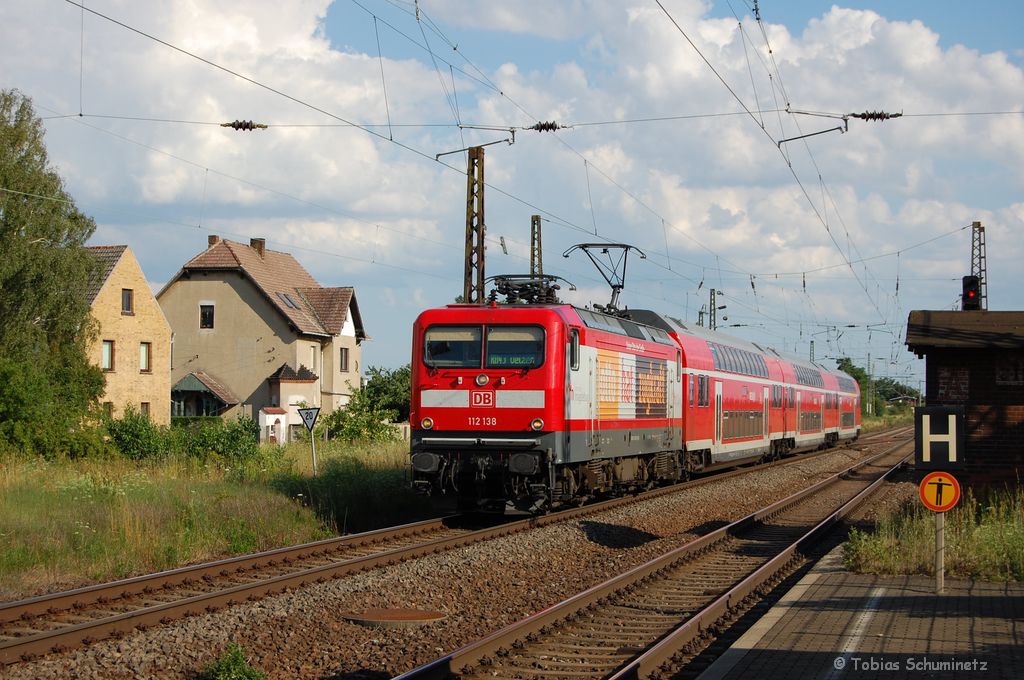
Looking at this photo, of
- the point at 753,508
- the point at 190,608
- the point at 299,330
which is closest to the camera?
the point at 190,608

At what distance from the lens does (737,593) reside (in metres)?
11.1

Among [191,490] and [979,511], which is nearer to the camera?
[979,511]

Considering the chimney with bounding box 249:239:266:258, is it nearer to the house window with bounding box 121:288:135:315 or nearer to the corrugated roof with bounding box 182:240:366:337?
the corrugated roof with bounding box 182:240:366:337

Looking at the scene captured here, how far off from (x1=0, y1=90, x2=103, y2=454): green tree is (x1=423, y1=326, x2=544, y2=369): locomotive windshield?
23.2 metres

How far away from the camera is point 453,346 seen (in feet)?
55.1

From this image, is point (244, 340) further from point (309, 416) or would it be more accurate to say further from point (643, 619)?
point (643, 619)

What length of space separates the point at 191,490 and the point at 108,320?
2861cm

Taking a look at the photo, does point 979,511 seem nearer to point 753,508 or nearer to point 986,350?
point 986,350

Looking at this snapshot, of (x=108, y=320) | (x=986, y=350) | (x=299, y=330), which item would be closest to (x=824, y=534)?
(x=986, y=350)

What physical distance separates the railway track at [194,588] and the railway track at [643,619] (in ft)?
9.85

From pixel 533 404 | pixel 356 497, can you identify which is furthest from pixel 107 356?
pixel 533 404

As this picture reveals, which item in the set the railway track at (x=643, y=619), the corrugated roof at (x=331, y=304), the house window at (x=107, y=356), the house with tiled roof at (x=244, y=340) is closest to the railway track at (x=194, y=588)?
the railway track at (x=643, y=619)

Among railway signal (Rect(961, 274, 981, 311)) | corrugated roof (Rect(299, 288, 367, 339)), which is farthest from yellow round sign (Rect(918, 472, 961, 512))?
corrugated roof (Rect(299, 288, 367, 339))

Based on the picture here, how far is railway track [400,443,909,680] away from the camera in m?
8.20
